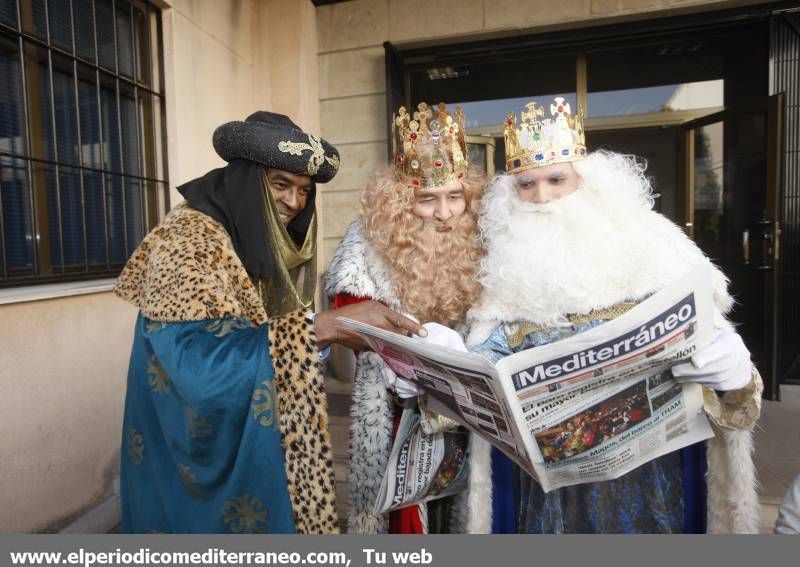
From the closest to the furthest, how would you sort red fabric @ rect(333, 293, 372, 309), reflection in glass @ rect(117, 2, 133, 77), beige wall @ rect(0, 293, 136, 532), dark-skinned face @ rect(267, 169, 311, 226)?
1. dark-skinned face @ rect(267, 169, 311, 226)
2. red fabric @ rect(333, 293, 372, 309)
3. beige wall @ rect(0, 293, 136, 532)
4. reflection in glass @ rect(117, 2, 133, 77)

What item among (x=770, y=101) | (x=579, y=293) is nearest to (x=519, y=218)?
(x=579, y=293)

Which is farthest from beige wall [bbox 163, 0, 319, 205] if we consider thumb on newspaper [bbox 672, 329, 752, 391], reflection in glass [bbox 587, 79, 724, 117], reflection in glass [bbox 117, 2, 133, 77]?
thumb on newspaper [bbox 672, 329, 752, 391]

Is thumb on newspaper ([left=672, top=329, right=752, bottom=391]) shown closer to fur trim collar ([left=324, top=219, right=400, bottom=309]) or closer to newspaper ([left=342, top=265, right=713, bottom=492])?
newspaper ([left=342, top=265, right=713, bottom=492])

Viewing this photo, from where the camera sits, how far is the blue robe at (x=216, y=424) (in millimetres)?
1181

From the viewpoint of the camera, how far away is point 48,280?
8.18ft

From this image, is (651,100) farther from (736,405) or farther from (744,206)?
(736,405)

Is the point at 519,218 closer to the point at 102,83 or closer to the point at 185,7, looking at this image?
the point at 102,83

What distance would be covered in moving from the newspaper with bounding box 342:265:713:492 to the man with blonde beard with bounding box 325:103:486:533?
0.45 meters

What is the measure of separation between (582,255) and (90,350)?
264 centimetres

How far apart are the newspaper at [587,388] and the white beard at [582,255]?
0.28 metres

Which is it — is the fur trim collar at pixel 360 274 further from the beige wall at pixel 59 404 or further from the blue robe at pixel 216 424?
the beige wall at pixel 59 404

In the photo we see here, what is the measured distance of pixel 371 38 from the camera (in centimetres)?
447

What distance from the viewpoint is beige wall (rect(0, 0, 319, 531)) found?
224cm

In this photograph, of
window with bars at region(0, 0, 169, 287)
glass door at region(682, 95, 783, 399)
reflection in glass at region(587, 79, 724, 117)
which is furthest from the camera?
reflection in glass at region(587, 79, 724, 117)
